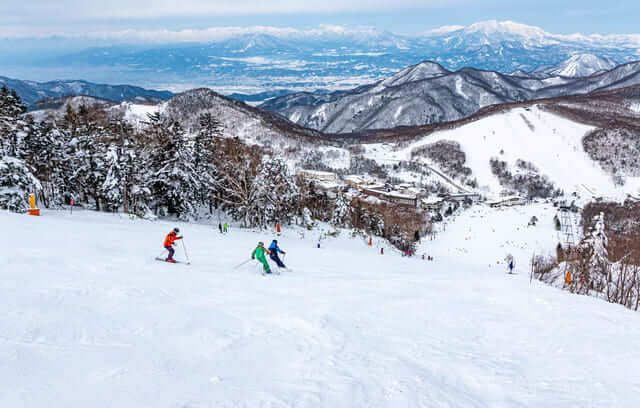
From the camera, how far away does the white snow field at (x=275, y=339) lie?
5055 millimetres

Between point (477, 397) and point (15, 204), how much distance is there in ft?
89.5

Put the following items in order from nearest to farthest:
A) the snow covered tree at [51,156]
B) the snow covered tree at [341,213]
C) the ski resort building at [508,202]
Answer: the snow covered tree at [51,156] < the snow covered tree at [341,213] < the ski resort building at [508,202]

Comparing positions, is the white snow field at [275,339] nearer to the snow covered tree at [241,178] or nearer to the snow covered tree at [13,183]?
the snow covered tree at [13,183]

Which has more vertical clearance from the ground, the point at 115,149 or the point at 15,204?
the point at 115,149

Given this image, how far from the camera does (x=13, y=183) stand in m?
23.9

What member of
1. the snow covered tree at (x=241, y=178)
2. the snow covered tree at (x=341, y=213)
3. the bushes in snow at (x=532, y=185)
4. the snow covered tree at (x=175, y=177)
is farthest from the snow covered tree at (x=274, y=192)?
the bushes in snow at (x=532, y=185)

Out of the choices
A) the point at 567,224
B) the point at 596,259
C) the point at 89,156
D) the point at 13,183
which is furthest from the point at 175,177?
the point at 567,224

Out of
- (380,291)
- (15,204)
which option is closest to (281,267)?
(380,291)

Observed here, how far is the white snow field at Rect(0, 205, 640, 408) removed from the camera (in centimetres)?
505

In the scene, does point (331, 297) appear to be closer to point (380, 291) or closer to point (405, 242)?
point (380, 291)

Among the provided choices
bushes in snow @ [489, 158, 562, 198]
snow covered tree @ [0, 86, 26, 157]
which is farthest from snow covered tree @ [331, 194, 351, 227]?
bushes in snow @ [489, 158, 562, 198]

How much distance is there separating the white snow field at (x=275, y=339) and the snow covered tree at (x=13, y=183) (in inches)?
444

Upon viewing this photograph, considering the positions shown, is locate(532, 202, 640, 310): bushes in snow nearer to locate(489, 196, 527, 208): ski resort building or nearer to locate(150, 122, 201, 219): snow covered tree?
locate(150, 122, 201, 219): snow covered tree

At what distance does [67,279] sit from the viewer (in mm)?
9086
